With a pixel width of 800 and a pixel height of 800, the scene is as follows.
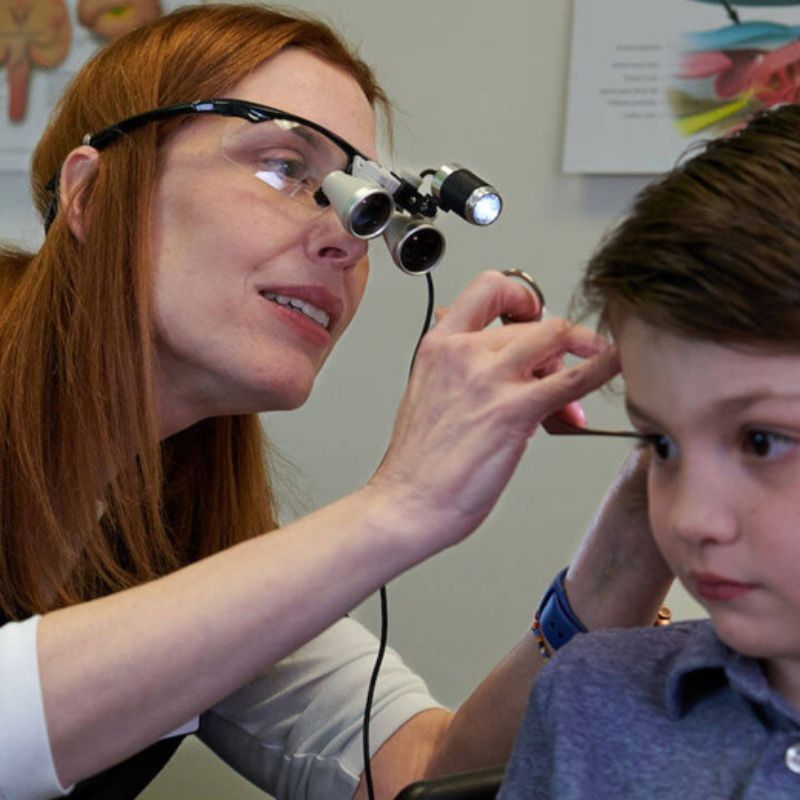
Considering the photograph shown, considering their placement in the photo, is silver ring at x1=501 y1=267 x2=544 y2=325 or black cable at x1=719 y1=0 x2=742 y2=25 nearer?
silver ring at x1=501 y1=267 x2=544 y2=325

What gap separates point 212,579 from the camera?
77 cm

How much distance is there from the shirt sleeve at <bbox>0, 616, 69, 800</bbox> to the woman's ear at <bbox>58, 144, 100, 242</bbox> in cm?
44

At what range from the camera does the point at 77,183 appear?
108cm

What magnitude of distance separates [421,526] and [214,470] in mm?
549

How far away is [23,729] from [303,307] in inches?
17.3

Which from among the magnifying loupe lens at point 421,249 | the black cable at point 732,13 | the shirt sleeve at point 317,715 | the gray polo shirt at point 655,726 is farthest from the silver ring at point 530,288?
the black cable at point 732,13

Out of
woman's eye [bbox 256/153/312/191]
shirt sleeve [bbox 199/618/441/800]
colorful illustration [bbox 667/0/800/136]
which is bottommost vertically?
shirt sleeve [bbox 199/618/441/800]

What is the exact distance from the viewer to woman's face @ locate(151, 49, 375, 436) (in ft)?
3.31

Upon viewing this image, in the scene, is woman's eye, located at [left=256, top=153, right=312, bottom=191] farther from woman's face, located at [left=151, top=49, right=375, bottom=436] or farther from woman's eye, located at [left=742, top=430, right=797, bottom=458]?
woman's eye, located at [left=742, top=430, right=797, bottom=458]

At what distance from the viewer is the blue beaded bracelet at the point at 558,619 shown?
94 centimetres

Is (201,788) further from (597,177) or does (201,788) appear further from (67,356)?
(597,177)

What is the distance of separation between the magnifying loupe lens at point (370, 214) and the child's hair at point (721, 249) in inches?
9.6

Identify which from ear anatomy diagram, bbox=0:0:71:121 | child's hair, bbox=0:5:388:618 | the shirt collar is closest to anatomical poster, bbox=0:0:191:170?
ear anatomy diagram, bbox=0:0:71:121

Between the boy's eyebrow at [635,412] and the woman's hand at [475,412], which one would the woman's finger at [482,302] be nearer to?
the woman's hand at [475,412]
